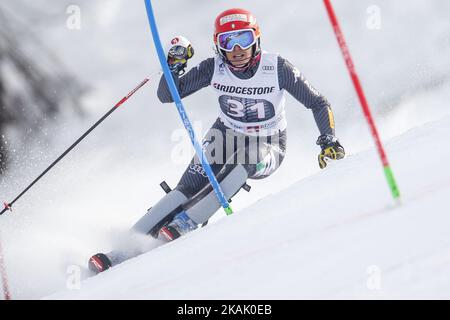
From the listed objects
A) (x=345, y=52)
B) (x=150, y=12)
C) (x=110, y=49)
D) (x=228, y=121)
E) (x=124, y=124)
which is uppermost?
(x=110, y=49)

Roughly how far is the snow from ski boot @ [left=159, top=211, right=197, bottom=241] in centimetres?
55

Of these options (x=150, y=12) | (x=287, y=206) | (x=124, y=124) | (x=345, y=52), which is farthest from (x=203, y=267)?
(x=124, y=124)

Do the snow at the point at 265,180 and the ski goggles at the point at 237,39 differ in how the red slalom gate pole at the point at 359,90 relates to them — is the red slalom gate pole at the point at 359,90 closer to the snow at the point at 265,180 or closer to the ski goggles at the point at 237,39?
the snow at the point at 265,180

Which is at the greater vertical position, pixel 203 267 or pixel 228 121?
pixel 228 121

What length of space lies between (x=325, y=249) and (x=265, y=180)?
7404mm

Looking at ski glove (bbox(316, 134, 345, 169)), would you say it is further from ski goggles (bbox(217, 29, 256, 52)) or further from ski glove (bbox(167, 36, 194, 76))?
ski glove (bbox(167, 36, 194, 76))

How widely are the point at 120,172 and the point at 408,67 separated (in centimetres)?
681

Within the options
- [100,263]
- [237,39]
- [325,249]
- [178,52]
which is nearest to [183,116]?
[178,52]

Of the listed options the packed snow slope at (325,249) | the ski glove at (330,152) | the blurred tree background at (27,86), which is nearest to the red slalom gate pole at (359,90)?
the packed snow slope at (325,249)

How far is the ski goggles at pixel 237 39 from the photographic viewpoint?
14.2 ft

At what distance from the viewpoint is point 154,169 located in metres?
10.0

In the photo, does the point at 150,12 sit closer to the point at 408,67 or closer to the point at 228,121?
the point at 228,121

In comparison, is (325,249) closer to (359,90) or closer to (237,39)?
(359,90)

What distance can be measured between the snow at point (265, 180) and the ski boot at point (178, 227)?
21.8 inches
